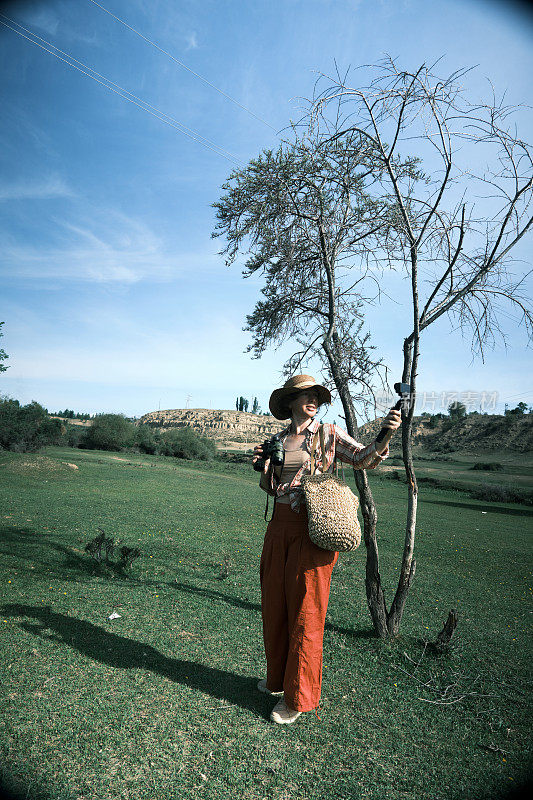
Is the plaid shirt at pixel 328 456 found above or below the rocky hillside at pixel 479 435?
below

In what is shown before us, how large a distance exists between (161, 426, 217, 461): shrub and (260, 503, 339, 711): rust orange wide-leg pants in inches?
1619

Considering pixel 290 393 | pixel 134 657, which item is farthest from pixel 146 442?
pixel 290 393

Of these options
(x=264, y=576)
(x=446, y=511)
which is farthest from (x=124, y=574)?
(x=446, y=511)

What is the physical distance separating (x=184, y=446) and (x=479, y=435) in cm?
4778

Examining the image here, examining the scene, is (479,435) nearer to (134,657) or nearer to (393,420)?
(134,657)

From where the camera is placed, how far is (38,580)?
19.6 feet

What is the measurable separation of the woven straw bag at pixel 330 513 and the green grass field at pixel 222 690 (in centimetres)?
137

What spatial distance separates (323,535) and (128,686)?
6.85ft

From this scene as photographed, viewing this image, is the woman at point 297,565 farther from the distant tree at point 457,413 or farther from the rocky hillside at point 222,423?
the distant tree at point 457,413

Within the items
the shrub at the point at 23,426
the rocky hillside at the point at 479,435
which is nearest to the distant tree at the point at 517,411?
the rocky hillside at the point at 479,435

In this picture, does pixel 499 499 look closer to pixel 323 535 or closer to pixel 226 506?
pixel 226 506

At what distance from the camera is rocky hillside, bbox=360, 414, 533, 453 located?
62031 mm

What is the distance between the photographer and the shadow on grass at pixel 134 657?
357cm

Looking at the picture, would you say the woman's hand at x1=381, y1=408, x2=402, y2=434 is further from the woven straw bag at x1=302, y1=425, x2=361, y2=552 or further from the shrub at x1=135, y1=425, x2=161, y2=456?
the shrub at x1=135, y1=425, x2=161, y2=456
